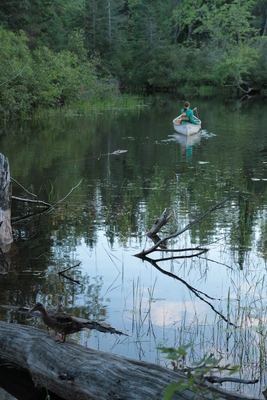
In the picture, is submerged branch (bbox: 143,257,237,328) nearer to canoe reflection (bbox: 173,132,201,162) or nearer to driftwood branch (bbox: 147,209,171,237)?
driftwood branch (bbox: 147,209,171,237)

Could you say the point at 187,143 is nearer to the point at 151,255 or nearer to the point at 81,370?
the point at 151,255

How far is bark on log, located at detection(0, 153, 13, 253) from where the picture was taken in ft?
25.3

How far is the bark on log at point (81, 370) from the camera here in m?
3.56

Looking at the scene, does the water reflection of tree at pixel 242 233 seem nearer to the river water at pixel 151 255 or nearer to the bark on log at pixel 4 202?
the river water at pixel 151 255

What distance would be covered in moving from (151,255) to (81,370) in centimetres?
406

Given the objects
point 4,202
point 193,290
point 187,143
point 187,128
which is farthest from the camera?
point 187,128

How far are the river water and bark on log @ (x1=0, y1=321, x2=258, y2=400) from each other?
88cm

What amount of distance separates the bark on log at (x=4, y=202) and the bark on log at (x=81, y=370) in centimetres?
344

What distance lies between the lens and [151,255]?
25.9 ft

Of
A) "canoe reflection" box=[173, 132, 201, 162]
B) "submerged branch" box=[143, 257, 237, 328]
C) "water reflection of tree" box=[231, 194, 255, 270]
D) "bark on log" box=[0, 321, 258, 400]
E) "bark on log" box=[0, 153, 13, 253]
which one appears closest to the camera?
"bark on log" box=[0, 321, 258, 400]

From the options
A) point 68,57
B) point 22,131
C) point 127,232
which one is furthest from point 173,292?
point 68,57

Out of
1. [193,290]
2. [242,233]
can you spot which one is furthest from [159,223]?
[193,290]

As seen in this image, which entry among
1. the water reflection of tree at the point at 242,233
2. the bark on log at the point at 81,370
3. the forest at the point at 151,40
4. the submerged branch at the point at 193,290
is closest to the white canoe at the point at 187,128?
the water reflection of tree at the point at 242,233

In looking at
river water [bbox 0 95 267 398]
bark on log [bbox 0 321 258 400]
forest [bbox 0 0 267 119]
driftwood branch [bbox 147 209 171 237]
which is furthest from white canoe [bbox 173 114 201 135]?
bark on log [bbox 0 321 258 400]
